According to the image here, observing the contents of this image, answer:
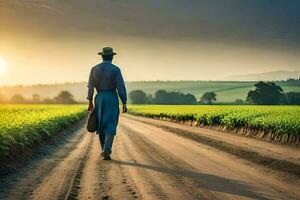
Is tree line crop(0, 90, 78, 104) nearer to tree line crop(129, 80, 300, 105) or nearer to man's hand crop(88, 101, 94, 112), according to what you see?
tree line crop(129, 80, 300, 105)

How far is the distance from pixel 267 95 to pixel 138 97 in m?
82.3

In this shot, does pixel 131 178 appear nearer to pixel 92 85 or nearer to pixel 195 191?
pixel 195 191

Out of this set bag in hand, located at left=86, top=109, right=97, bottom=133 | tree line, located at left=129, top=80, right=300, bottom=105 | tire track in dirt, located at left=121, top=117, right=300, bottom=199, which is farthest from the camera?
tree line, located at left=129, top=80, right=300, bottom=105

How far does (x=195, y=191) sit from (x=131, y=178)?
1808 mm

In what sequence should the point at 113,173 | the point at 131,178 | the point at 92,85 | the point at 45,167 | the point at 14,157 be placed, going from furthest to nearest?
the point at 92,85
the point at 14,157
the point at 45,167
the point at 113,173
the point at 131,178

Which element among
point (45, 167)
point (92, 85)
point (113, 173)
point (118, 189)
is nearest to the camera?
point (118, 189)

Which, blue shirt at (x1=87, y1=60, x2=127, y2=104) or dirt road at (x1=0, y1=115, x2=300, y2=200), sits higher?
blue shirt at (x1=87, y1=60, x2=127, y2=104)

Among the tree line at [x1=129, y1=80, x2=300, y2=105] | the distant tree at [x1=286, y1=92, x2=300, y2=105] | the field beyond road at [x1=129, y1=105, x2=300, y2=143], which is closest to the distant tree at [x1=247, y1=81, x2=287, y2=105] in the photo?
the tree line at [x1=129, y1=80, x2=300, y2=105]

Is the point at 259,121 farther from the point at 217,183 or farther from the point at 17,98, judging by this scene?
the point at 17,98

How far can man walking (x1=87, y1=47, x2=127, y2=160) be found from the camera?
1415 centimetres

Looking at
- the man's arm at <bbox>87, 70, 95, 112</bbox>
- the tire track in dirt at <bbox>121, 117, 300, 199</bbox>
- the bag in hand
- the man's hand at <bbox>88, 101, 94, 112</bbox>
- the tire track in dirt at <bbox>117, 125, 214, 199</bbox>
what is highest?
the man's arm at <bbox>87, 70, 95, 112</bbox>

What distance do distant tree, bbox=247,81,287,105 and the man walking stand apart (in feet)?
302

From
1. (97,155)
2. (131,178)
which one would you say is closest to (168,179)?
(131,178)

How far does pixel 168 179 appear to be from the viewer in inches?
394
